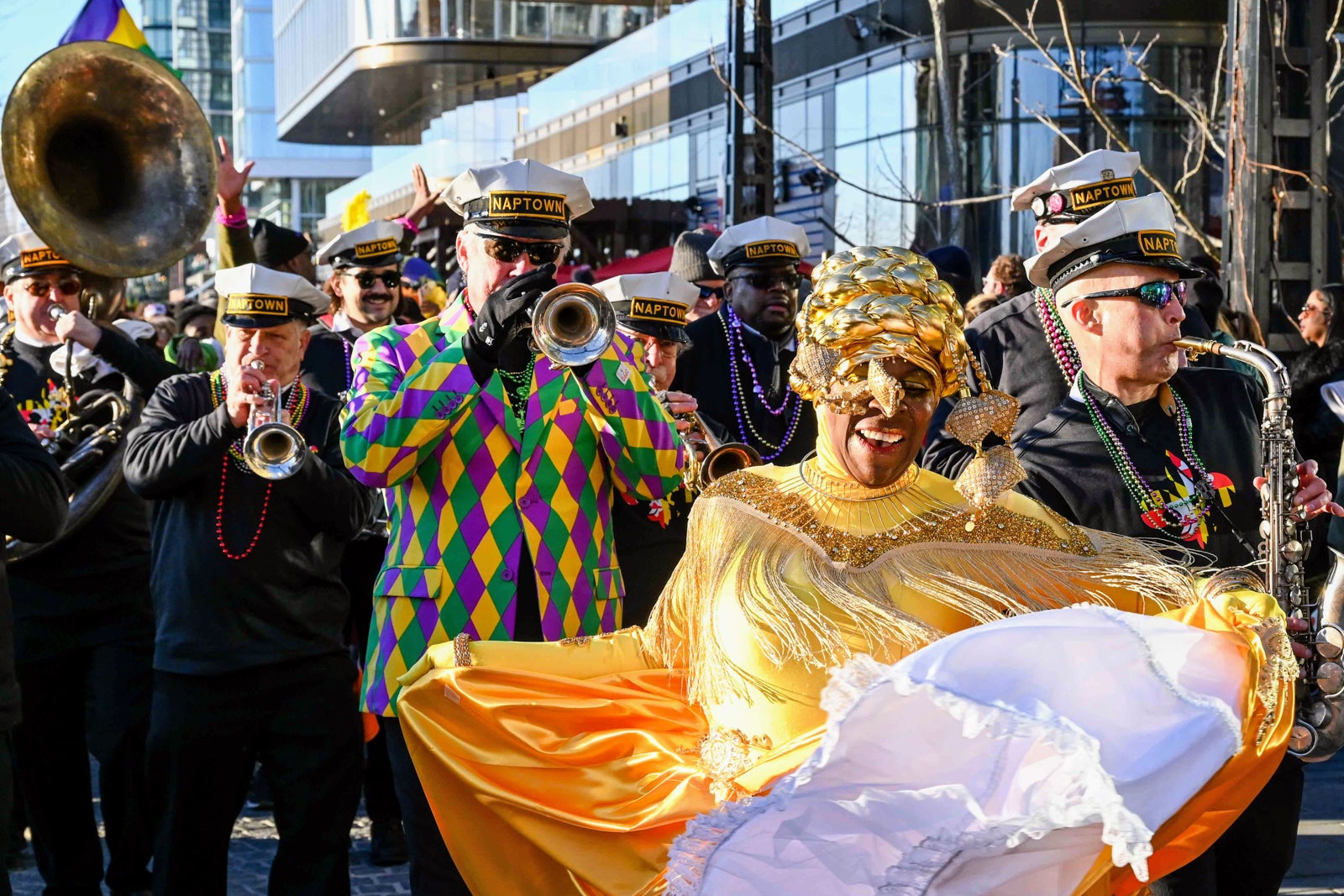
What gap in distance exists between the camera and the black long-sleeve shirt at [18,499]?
4.20m

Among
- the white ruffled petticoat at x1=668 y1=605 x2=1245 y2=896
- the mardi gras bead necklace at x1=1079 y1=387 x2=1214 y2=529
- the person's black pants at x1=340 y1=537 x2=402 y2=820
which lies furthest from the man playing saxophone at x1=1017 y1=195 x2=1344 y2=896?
the person's black pants at x1=340 y1=537 x2=402 y2=820

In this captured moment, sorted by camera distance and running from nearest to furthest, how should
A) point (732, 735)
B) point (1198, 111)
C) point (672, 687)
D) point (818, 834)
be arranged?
1. point (818, 834)
2. point (732, 735)
3. point (672, 687)
4. point (1198, 111)

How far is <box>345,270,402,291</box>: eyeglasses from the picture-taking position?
7965 mm

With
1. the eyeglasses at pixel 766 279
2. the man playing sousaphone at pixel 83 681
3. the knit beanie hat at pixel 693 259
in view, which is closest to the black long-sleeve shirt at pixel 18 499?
the man playing sousaphone at pixel 83 681

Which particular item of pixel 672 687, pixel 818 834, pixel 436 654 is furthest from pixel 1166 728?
pixel 436 654

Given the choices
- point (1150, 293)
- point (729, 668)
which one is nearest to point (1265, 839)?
point (1150, 293)

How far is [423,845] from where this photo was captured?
4281 mm

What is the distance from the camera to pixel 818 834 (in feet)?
9.12

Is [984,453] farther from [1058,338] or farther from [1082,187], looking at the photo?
[1082,187]

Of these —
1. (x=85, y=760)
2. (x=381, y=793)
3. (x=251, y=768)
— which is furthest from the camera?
(x=381, y=793)

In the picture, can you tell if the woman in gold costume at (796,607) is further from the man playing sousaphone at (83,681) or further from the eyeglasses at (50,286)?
the eyeglasses at (50,286)

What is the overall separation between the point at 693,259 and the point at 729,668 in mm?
5480

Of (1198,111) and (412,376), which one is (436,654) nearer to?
(412,376)

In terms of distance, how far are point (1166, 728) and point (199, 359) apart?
8510 mm
